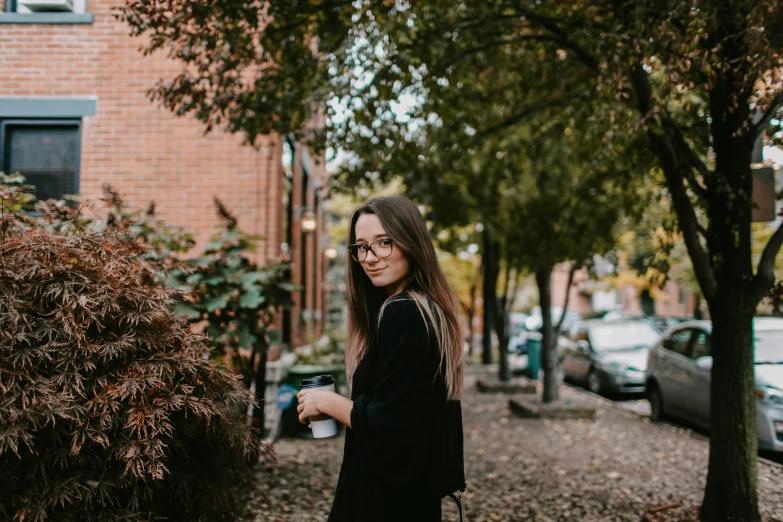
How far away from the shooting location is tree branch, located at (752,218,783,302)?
506 cm

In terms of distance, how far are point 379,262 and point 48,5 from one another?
25.5 feet

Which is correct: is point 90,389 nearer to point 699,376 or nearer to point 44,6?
point 44,6

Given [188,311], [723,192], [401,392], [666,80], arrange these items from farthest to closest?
1. [188,311]
2. [723,192]
3. [666,80]
4. [401,392]

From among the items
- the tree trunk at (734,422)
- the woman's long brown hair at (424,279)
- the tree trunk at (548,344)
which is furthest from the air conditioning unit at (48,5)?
the tree trunk at (734,422)

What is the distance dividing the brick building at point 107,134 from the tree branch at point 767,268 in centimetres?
562

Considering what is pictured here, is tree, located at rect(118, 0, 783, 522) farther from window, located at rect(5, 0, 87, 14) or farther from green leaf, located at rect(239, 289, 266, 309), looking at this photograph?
window, located at rect(5, 0, 87, 14)

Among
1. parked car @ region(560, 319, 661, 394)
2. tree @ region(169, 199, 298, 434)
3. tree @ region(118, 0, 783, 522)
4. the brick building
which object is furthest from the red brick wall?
parked car @ region(560, 319, 661, 394)

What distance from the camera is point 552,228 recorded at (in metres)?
10.5

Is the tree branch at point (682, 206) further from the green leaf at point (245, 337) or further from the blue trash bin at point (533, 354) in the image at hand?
the blue trash bin at point (533, 354)

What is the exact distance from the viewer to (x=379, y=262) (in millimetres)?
2430

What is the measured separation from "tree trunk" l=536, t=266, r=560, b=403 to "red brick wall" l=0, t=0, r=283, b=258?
477 cm

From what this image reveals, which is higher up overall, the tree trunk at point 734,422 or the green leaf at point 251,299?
the green leaf at point 251,299

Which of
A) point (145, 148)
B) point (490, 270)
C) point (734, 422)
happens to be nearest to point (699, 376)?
point (734, 422)

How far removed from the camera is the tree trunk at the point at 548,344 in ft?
36.4
